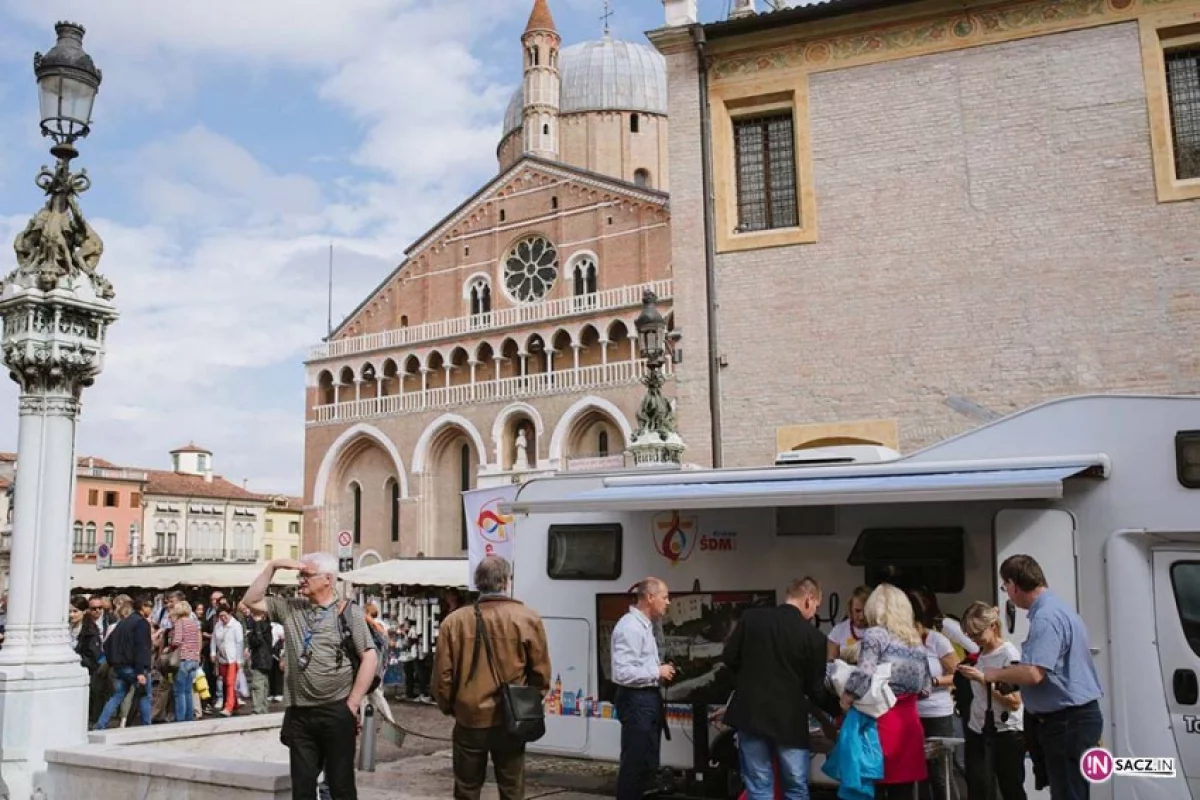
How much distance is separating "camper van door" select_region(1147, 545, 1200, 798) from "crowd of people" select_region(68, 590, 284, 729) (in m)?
9.32

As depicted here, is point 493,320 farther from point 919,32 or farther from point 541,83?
point 919,32

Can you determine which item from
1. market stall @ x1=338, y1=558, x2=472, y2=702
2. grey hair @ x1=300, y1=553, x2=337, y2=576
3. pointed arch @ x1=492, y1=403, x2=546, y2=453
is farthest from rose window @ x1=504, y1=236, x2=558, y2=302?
grey hair @ x1=300, y1=553, x2=337, y2=576

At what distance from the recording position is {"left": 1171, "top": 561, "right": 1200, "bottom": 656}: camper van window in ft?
21.0

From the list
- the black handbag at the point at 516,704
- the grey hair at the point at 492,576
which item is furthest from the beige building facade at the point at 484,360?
the black handbag at the point at 516,704

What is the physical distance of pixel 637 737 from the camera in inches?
278

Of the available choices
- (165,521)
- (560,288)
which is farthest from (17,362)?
(165,521)

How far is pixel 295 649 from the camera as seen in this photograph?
5.56m

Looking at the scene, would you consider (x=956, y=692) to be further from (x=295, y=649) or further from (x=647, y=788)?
(x=295, y=649)

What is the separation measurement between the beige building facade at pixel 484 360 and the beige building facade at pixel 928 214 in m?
25.3

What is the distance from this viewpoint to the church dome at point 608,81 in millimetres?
57188

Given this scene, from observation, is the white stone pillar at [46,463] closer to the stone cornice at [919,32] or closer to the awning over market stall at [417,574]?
the stone cornice at [919,32]

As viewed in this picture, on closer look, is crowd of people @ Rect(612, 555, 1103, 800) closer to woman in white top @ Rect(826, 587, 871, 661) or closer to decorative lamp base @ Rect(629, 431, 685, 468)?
woman in white top @ Rect(826, 587, 871, 661)

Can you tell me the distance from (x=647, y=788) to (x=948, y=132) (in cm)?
940

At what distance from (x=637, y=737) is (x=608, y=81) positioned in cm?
5376
